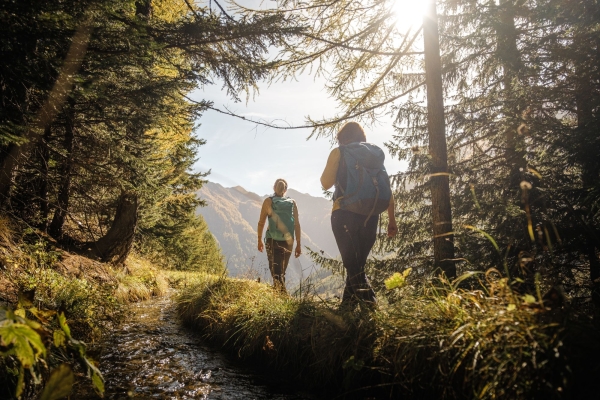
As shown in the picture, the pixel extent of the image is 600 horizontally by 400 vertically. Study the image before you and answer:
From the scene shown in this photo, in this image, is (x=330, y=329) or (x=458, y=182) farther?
(x=458, y=182)

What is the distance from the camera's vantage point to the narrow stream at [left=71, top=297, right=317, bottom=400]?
102 inches

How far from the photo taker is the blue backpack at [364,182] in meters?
3.63

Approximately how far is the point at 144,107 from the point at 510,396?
6.45 metres

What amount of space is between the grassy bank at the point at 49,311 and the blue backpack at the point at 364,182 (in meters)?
2.66

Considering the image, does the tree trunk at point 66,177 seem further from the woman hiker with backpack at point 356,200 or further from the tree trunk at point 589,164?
the tree trunk at point 589,164

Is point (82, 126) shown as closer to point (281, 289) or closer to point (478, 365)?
point (281, 289)

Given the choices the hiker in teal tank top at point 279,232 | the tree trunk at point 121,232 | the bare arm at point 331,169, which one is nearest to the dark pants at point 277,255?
the hiker in teal tank top at point 279,232

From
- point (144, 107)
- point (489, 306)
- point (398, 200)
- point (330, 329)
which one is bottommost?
point (330, 329)

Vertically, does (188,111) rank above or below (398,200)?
above

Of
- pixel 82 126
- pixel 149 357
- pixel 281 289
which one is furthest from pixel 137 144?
pixel 149 357

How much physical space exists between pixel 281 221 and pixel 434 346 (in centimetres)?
387

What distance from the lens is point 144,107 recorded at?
6109 mm

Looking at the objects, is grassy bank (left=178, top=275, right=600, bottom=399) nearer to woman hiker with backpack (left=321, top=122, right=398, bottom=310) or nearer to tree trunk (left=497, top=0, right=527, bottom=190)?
woman hiker with backpack (left=321, top=122, right=398, bottom=310)

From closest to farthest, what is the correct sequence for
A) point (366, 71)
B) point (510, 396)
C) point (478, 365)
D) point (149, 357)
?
point (510, 396) < point (478, 365) < point (149, 357) < point (366, 71)
